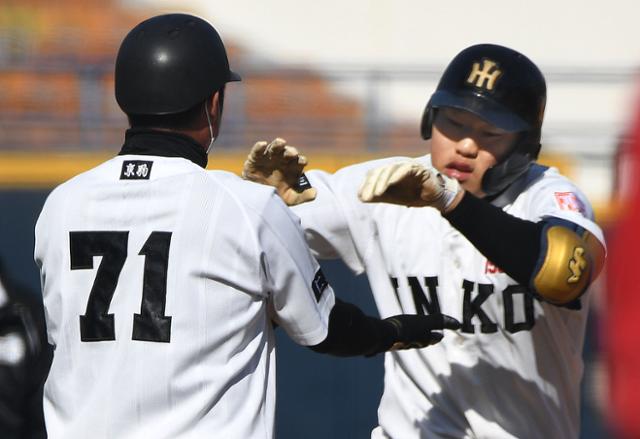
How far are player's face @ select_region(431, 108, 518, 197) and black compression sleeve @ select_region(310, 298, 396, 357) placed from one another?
2.69ft

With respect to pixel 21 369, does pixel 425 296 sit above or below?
above

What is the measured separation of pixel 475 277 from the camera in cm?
416

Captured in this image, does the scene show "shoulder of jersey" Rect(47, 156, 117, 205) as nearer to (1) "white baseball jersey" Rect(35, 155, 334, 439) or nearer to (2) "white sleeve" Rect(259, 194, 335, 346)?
(1) "white baseball jersey" Rect(35, 155, 334, 439)

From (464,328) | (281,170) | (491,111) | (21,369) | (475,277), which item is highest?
(491,111)

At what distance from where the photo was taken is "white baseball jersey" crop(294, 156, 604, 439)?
4082 millimetres

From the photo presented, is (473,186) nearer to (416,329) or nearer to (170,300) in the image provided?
(416,329)

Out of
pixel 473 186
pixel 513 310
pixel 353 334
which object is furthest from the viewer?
pixel 473 186

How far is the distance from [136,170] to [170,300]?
0.37 meters

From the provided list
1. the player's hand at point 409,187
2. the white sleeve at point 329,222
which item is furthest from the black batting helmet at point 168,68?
the white sleeve at point 329,222

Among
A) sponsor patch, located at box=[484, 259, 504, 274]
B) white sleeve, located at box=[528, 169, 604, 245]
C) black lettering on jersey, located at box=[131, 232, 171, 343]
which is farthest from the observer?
sponsor patch, located at box=[484, 259, 504, 274]

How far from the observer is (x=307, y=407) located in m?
6.95

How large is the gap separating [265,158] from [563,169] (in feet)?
11.8

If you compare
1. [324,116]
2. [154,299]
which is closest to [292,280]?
[154,299]

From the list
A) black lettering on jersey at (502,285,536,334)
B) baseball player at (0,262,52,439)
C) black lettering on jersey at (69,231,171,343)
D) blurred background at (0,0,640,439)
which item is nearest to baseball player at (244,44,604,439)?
black lettering on jersey at (502,285,536,334)
